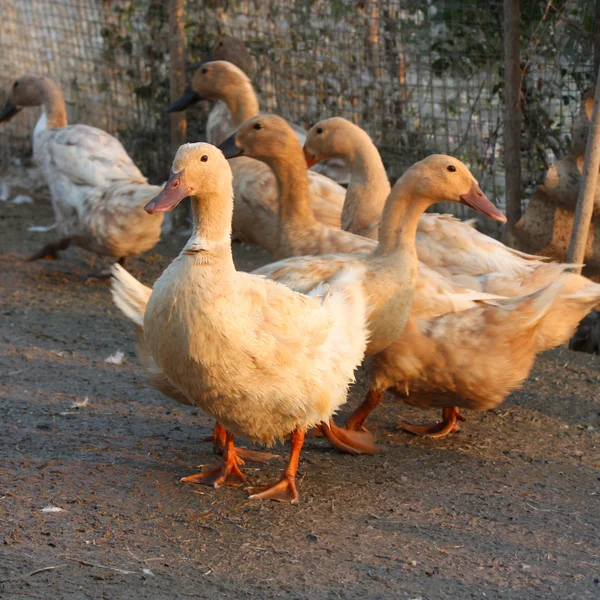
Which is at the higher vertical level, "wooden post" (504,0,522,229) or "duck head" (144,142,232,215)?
"duck head" (144,142,232,215)

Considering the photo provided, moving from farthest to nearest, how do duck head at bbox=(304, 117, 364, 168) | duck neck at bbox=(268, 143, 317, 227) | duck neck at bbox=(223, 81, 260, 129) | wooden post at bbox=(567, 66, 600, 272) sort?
1. duck neck at bbox=(223, 81, 260, 129)
2. duck head at bbox=(304, 117, 364, 168)
3. wooden post at bbox=(567, 66, 600, 272)
4. duck neck at bbox=(268, 143, 317, 227)

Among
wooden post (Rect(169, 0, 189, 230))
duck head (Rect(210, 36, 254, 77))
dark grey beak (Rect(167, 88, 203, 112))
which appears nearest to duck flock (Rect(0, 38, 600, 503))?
dark grey beak (Rect(167, 88, 203, 112))

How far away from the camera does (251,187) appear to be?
6.98 metres

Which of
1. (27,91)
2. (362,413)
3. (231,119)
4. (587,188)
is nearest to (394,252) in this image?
(362,413)

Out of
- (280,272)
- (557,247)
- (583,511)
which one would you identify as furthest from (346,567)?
(557,247)

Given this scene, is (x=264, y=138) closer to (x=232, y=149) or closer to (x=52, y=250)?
(x=232, y=149)

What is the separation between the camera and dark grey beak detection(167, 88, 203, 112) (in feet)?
27.7

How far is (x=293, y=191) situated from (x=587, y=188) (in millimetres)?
1797

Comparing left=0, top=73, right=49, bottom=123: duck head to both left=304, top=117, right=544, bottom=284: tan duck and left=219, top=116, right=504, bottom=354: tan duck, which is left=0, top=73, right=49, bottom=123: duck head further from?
left=219, top=116, right=504, bottom=354: tan duck

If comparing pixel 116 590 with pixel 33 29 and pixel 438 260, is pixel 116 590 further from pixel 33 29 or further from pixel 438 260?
pixel 33 29

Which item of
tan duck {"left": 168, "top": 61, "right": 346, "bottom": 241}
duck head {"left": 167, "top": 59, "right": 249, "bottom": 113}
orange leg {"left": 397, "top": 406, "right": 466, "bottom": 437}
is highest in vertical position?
duck head {"left": 167, "top": 59, "right": 249, "bottom": 113}

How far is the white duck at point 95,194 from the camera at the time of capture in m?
7.00

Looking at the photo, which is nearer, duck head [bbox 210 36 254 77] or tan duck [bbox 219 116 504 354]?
tan duck [bbox 219 116 504 354]

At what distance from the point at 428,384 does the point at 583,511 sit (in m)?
0.94
